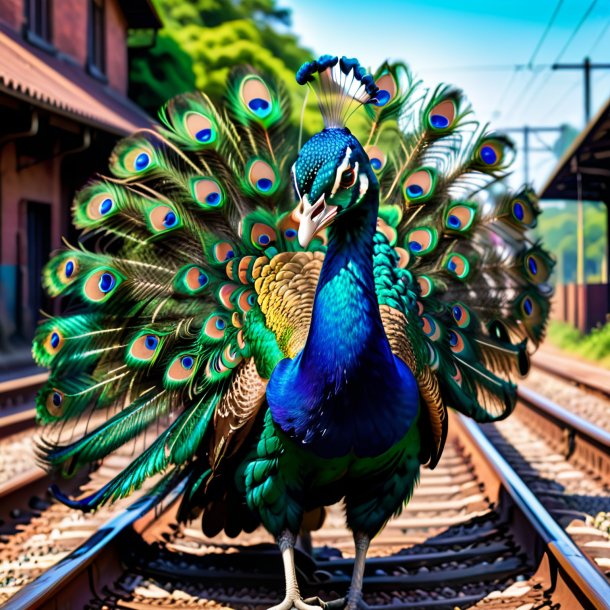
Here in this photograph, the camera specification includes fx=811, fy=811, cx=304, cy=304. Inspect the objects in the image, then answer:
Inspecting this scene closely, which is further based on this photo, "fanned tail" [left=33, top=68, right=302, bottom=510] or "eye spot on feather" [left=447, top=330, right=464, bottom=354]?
"eye spot on feather" [left=447, top=330, right=464, bottom=354]

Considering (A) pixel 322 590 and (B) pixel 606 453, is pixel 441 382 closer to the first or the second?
(A) pixel 322 590

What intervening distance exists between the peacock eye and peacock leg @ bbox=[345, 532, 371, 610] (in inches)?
59.5

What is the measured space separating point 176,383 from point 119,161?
3.83 feet

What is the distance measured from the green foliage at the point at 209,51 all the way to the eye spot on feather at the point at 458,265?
4.90ft

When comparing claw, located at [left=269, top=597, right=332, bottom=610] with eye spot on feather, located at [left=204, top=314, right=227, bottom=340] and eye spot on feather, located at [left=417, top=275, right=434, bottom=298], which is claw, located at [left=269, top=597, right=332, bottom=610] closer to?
eye spot on feather, located at [left=204, top=314, right=227, bottom=340]

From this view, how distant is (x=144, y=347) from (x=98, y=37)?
55.9 feet

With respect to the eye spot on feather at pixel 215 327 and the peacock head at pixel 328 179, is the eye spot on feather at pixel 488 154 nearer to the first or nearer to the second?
the peacock head at pixel 328 179

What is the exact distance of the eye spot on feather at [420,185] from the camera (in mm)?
4125

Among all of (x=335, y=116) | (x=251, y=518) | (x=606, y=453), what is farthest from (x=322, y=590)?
(x=606, y=453)

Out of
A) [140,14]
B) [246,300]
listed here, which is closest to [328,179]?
[246,300]

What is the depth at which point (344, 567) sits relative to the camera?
425 centimetres

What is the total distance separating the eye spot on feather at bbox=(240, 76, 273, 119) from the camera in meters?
4.02

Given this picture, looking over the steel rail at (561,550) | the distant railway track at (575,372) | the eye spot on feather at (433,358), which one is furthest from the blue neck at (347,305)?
the distant railway track at (575,372)

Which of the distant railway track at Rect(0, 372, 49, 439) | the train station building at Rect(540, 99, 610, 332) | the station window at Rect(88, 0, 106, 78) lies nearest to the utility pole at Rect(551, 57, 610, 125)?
the train station building at Rect(540, 99, 610, 332)
